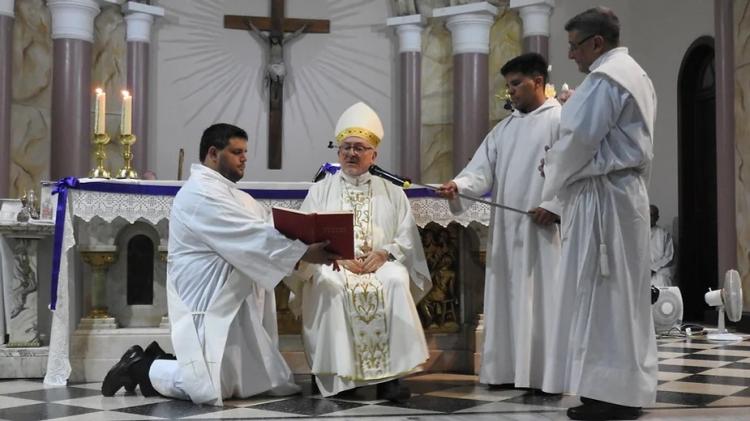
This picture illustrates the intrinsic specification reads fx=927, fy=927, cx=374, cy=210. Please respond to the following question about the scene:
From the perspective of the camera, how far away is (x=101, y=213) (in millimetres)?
5160

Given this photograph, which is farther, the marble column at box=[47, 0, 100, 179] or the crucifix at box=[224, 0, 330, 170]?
the crucifix at box=[224, 0, 330, 170]

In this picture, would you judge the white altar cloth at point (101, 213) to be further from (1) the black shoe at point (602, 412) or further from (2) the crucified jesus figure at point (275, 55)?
(2) the crucified jesus figure at point (275, 55)

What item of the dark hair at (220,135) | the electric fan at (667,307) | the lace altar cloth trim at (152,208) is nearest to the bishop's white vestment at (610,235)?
the lace altar cloth trim at (152,208)

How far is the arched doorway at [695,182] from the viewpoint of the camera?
1056cm

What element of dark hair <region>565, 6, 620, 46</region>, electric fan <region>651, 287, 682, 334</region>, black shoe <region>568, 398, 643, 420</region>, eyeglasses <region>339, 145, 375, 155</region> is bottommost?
black shoe <region>568, 398, 643, 420</region>

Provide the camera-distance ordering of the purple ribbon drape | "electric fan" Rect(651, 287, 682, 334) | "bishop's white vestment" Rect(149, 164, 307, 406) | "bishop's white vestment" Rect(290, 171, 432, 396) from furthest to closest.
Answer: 1. "electric fan" Rect(651, 287, 682, 334)
2. the purple ribbon drape
3. "bishop's white vestment" Rect(290, 171, 432, 396)
4. "bishop's white vestment" Rect(149, 164, 307, 406)

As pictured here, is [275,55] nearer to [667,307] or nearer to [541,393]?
[667,307]

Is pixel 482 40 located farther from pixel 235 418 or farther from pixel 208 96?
pixel 235 418

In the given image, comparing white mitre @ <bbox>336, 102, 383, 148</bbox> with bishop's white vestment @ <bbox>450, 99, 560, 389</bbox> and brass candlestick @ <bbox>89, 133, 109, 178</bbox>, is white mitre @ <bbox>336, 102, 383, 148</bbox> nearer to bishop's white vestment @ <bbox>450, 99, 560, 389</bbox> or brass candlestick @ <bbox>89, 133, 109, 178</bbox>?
bishop's white vestment @ <bbox>450, 99, 560, 389</bbox>

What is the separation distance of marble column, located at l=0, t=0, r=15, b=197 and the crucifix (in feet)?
8.19

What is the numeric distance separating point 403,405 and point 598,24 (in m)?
1.92

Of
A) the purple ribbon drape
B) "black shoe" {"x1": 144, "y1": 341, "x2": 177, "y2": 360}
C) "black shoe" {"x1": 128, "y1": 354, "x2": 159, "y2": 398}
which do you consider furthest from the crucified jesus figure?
"black shoe" {"x1": 128, "y1": 354, "x2": 159, "y2": 398}

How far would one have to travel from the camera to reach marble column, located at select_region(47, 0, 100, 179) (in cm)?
915

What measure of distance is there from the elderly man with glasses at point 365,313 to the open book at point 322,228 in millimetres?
315
